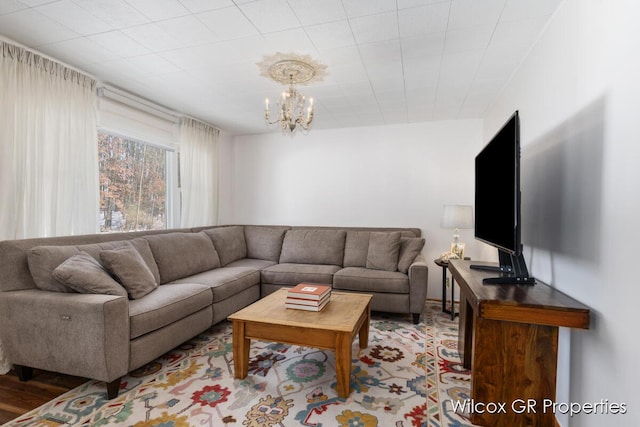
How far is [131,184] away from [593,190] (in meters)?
4.00

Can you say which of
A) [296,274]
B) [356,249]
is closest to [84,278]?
[296,274]

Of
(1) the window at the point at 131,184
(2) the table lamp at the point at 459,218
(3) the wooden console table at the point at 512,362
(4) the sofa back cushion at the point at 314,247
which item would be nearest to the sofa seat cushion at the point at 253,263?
(4) the sofa back cushion at the point at 314,247

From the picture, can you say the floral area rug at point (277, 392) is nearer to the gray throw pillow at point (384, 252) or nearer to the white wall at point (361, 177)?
the gray throw pillow at point (384, 252)

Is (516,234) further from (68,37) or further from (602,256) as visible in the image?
(68,37)

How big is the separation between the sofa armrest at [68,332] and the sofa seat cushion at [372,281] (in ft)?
6.76

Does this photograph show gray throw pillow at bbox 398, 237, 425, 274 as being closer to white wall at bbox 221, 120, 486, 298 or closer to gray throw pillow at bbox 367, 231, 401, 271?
gray throw pillow at bbox 367, 231, 401, 271

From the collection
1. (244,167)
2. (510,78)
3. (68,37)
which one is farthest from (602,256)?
(244,167)

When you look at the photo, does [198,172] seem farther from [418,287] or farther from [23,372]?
[418,287]

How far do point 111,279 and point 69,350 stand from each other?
47 cm

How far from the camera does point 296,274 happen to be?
3.56 metres

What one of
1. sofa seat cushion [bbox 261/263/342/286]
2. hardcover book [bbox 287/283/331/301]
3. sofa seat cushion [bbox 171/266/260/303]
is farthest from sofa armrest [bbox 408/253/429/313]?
sofa seat cushion [bbox 171/266/260/303]

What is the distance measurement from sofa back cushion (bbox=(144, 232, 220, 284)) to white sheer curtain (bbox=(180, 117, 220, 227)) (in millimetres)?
689

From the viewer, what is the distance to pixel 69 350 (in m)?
1.87

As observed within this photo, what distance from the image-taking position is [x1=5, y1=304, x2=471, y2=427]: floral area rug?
170 cm
